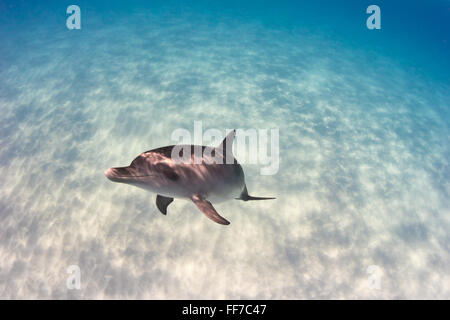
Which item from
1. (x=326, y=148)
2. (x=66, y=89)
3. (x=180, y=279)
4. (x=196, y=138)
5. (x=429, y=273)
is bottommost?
(x=429, y=273)

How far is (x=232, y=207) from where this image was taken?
489cm

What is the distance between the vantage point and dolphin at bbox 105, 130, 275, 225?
226cm

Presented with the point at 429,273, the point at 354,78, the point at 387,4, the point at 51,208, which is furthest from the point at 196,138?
the point at 387,4

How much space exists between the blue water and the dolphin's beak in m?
2.50

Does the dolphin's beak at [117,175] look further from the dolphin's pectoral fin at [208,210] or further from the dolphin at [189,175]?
the dolphin's pectoral fin at [208,210]

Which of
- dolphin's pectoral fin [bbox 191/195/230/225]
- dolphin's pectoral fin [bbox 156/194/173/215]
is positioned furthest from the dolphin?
dolphin's pectoral fin [bbox 156/194/173/215]

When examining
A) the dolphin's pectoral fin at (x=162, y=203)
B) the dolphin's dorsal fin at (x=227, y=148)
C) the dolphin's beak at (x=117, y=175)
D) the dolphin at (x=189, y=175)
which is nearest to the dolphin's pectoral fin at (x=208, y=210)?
the dolphin at (x=189, y=175)

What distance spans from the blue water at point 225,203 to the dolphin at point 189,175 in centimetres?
187

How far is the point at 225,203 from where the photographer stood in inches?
193

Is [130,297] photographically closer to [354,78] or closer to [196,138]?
[196,138]

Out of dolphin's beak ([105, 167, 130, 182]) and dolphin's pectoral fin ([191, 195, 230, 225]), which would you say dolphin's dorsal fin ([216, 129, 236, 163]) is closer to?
dolphin's pectoral fin ([191, 195, 230, 225])

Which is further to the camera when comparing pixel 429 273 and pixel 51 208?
pixel 51 208

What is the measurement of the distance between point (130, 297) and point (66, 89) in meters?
9.00

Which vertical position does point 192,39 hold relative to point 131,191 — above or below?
above
